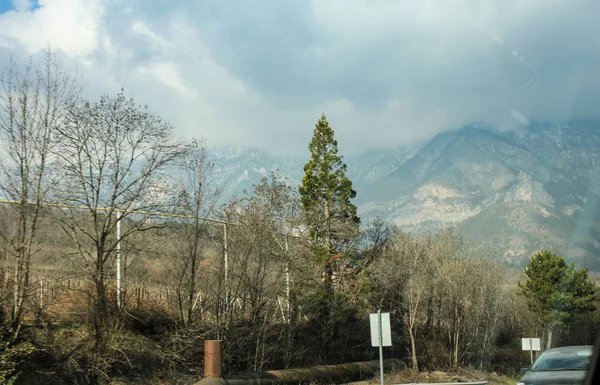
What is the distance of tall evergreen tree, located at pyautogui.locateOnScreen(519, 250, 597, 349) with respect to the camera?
4528cm

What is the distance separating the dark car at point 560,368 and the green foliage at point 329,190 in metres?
23.1

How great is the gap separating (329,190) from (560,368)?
29022mm

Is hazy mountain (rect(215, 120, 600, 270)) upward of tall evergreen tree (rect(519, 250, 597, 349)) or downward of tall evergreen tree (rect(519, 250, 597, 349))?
upward

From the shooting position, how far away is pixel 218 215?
23.5 meters

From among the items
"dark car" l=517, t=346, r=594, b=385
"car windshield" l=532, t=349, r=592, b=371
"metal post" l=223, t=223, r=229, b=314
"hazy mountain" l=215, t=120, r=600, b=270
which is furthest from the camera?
"metal post" l=223, t=223, r=229, b=314

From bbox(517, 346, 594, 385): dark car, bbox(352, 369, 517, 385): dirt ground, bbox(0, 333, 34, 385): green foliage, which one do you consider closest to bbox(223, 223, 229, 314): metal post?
bbox(352, 369, 517, 385): dirt ground

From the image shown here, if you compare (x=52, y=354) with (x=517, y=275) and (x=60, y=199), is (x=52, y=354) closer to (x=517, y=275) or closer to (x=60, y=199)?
(x=60, y=199)

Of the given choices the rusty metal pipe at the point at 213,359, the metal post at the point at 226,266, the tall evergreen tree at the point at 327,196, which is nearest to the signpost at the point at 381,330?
the rusty metal pipe at the point at 213,359

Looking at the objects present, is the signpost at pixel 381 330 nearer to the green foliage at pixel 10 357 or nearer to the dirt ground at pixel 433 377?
the dirt ground at pixel 433 377

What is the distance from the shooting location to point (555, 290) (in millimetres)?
50219

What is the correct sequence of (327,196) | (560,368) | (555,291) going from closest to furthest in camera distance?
(560,368), (327,196), (555,291)

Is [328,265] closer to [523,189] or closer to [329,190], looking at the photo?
[329,190]

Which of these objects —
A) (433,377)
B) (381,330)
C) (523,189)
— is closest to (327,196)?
(433,377)

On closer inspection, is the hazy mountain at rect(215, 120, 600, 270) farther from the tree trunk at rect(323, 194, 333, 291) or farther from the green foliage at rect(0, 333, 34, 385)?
the green foliage at rect(0, 333, 34, 385)
